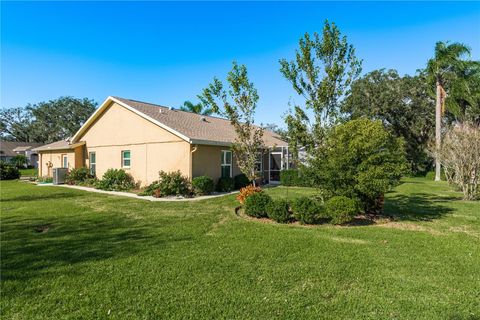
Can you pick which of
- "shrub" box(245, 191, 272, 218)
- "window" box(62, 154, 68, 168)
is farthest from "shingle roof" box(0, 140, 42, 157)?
"shrub" box(245, 191, 272, 218)

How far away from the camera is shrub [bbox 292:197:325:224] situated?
7.50 metres

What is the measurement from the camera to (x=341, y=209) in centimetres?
734

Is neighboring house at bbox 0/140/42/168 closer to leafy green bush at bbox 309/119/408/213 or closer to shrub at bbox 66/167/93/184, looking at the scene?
shrub at bbox 66/167/93/184

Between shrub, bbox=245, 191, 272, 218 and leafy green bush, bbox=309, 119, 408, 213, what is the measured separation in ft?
5.82

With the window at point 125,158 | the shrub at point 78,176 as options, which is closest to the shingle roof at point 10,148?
the shrub at point 78,176

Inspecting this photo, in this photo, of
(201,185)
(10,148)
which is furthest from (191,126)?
(10,148)

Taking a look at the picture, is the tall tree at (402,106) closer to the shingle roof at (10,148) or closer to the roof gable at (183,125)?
the roof gable at (183,125)

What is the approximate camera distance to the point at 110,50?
1498 centimetres

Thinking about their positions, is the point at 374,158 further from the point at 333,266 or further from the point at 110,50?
the point at 110,50

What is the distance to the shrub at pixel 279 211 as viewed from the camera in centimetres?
783

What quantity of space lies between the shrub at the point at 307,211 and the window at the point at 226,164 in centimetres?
851

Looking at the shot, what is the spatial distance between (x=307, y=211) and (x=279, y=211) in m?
0.80

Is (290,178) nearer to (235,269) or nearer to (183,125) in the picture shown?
(183,125)

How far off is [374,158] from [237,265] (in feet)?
17.9
